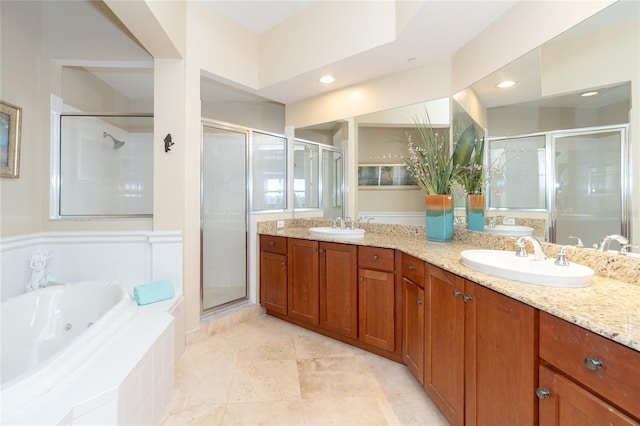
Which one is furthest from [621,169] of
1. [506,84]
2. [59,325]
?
[59,325]

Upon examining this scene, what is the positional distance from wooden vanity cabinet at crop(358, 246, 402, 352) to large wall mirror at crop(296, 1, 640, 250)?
2.70 ft

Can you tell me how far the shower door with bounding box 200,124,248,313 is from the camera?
8.83ft

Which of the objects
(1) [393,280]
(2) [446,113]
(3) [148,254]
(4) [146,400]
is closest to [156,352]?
(4) [146,400]

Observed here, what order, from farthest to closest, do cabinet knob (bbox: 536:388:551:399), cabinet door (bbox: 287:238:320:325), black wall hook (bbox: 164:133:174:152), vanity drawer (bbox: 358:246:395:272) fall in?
cabinet door (bbox: 287:238:320:325), black wall hook (bbox: 164:133:174:152), vanity drawer (bbox: 358:246:395:272), cabinet knob (bbox: 536:388:551:399)

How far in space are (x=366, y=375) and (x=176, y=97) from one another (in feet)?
7.93

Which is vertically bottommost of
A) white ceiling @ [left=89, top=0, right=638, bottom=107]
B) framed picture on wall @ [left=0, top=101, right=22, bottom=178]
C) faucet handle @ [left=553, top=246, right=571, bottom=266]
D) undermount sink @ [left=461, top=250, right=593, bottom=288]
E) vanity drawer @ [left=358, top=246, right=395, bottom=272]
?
vanity drawer @ [left=358, top=246, right=395, bottom=272]

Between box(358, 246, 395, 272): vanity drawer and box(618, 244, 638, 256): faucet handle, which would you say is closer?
box(618, 244, 638, 256): faucet handle

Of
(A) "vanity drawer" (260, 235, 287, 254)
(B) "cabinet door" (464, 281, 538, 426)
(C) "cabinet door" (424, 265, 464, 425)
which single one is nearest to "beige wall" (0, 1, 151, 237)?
(A) "vanity drawer" (260, 235, 287, 254)

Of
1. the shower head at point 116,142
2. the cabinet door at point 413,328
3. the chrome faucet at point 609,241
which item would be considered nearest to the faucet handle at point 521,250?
the chrome faucet at point 609,241

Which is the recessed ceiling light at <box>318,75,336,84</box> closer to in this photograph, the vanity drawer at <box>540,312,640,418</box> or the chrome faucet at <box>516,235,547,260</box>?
the chrome faucet at <box>516,235,547,260</box>

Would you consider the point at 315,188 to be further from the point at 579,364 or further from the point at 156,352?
the point at 579,364

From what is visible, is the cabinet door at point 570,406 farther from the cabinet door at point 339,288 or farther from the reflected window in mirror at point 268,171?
the reflected window in mirror at point 268,171

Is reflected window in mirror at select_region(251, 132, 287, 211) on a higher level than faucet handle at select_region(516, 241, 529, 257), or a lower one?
higher

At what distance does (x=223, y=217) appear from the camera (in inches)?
111
